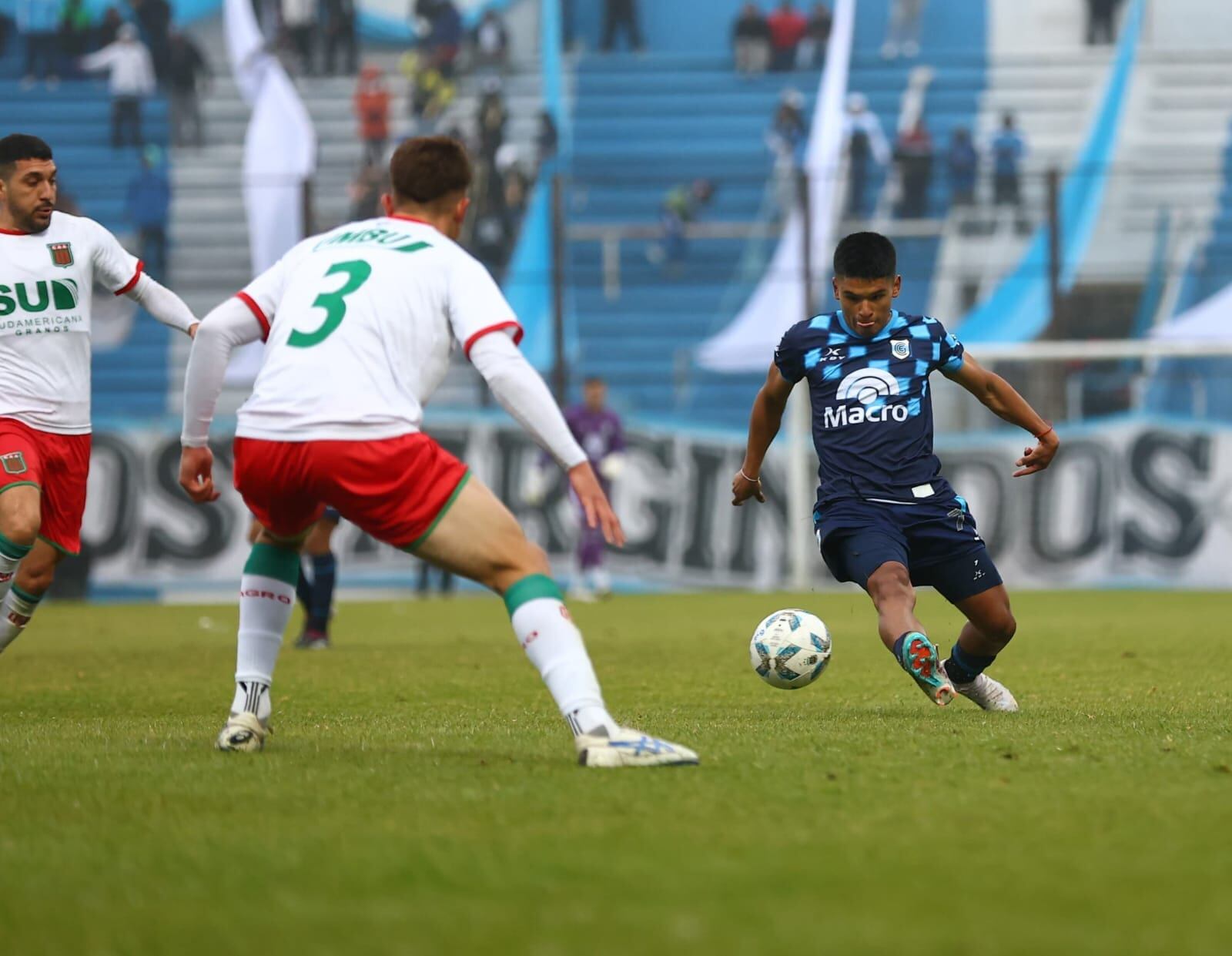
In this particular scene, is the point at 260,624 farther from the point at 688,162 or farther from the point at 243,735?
the point at 688,162

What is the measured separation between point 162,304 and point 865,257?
2940mm

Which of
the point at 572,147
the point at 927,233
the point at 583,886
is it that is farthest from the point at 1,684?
the point at 572,147

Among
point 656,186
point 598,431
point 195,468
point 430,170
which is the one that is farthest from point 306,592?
point 656,186

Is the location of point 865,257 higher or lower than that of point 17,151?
lower

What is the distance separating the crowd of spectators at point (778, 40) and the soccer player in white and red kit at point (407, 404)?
85.0 ft

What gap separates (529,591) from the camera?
5355 millimetres

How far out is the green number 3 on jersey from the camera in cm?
544

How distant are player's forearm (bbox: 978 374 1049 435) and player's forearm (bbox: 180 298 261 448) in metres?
3.23

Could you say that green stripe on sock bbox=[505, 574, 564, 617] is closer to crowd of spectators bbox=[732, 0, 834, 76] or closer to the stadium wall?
the stadium wall

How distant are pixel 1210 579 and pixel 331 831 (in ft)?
60.2

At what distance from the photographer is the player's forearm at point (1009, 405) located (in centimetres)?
753

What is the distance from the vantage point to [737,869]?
3.77 meters

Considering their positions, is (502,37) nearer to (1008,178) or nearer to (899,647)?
(1008,178)

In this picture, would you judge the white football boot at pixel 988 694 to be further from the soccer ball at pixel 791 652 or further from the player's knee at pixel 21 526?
the player's knee at pixel 21 526
